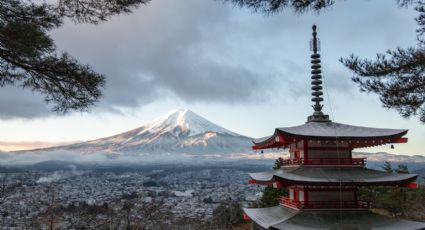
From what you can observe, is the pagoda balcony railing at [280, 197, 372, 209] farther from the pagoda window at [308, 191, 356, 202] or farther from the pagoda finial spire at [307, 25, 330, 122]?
the pagoda finial spire at [307, 25, 330, 122]

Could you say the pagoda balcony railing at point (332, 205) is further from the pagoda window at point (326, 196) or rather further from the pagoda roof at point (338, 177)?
the pagoda roof at point (338, 177)

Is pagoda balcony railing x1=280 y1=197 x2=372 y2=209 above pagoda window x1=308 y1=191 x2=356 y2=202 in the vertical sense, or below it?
below

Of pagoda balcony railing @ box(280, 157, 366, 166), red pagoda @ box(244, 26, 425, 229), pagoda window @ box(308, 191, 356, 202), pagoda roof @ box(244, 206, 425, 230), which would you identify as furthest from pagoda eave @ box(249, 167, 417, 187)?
pagoda roof @ box(244, 206, 425, 230)

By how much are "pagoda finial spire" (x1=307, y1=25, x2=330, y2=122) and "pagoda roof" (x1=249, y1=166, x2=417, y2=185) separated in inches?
88.1

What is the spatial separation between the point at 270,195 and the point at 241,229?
417 cm

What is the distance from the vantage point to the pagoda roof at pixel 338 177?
12477 mm

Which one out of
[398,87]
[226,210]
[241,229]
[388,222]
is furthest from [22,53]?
[226,210]

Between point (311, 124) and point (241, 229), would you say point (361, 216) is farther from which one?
point (241, 229)

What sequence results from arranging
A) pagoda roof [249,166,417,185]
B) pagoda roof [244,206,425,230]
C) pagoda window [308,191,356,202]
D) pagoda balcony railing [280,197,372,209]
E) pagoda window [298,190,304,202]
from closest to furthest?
pagoda roof [244,206,425,230]
pagoda roof [249,166,417,185]
pagoda balcony railing [280,197,372,209]
pagoda window [308,191,356,202]
pagoda window [298,190,304,202]

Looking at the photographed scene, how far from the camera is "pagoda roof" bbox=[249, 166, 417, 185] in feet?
40.9

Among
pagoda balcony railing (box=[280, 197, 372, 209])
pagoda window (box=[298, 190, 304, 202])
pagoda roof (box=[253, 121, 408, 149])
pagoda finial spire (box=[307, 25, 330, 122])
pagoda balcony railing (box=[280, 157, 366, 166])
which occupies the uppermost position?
pagoda finial spire (box=[307, 25, 330, 122])

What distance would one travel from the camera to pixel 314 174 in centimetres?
1291

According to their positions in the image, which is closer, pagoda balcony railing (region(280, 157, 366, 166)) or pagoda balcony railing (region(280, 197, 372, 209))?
pagoda balcony railing (region(280, 197, 372, 209))

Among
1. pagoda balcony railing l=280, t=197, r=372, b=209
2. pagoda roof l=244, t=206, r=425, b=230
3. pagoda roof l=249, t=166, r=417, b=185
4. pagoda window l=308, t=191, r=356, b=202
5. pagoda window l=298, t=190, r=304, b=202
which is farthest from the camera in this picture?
pagoda window l=298, t=190, r=304, b=202
